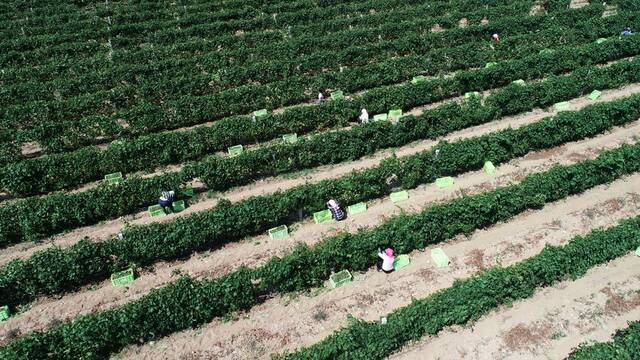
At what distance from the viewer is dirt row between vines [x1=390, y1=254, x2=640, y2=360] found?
15405mm

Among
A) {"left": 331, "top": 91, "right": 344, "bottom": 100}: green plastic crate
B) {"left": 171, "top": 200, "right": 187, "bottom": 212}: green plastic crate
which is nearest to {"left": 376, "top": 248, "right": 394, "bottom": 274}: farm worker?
{"left": 171, "top": 200, "right": 187, "bottom": 212}: green plastic crate

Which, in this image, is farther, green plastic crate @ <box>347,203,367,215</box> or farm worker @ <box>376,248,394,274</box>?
green plastic crate @ <box>347,203,367,215</box>

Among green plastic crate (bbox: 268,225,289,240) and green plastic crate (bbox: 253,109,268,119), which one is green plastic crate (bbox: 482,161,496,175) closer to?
green plastic crate (bbox: 268,225,289,240)

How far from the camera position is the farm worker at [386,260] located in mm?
17562

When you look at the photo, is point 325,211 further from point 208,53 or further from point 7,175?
point 208,53

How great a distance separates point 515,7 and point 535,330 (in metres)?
30.1

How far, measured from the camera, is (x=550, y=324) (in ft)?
53.0

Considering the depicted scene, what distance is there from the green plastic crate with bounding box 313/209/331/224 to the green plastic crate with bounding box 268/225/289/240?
1.29m

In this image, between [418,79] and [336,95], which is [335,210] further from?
[418,79]

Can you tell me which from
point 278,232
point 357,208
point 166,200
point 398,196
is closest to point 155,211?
point 166,200

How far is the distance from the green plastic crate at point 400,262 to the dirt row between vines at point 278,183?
5.58 meters

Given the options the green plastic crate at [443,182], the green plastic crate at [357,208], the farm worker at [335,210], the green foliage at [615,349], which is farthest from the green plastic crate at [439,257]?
the green foliage at [615,349]

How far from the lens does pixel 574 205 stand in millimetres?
20750

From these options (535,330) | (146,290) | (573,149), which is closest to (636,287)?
(535,330)
